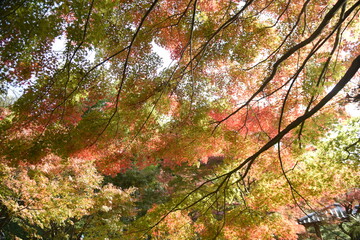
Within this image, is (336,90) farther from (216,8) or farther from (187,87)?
(216,8)

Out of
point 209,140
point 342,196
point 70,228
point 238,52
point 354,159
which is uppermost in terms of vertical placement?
point 238,52

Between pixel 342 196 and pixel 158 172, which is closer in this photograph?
pixel 342 196

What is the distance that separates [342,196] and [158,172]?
30.0 feet

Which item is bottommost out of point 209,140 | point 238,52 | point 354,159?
point 354,159

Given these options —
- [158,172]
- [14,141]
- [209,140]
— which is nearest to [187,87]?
[209,140]

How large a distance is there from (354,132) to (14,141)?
6767mm

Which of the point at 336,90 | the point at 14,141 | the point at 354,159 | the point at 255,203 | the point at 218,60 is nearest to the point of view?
the point at 336,90

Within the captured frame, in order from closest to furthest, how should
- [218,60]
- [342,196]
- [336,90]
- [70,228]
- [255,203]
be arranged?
[336,90] → [218,60] → [255,203] → [342,196] → [70,228]

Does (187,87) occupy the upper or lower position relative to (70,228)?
upper

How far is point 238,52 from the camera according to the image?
16.5 feet

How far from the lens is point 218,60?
5340 mm

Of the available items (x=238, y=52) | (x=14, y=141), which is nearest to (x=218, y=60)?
(x=238, y=52)

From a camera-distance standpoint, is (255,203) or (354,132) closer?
(354,132)

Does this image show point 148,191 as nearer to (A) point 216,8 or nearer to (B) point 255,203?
(B) point 255,203
